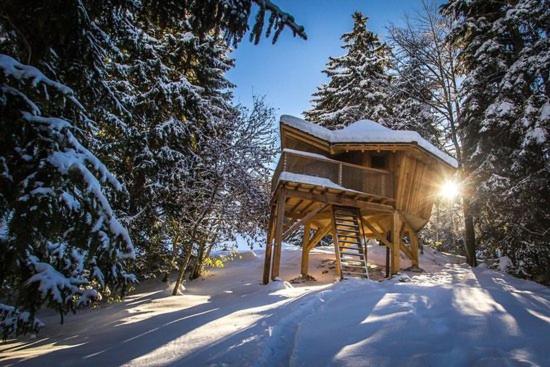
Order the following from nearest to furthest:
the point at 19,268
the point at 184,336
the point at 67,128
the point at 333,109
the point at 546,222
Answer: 1. the point at 67,128
2. the point at 19,268
3. the point at 184,336
4. the point at 546,222
5. the point at 333,109

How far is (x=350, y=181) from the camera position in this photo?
1209 centimetres

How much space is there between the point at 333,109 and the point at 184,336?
20048 mm

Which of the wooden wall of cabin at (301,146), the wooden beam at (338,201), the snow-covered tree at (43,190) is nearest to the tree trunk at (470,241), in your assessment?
the wooden beam at (338,201)

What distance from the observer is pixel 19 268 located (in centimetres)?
376

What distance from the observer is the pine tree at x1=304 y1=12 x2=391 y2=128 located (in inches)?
790

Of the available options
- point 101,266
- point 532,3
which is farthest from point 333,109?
point 101,266

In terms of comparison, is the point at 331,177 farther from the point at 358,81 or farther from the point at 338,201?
the point at 358,81

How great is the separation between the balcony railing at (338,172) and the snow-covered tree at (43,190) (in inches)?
312

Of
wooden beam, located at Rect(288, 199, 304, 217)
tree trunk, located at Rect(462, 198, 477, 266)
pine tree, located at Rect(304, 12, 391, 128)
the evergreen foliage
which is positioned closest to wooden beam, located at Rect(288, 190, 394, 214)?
wooden beam, located at Rect(288, 199, 304, 217)

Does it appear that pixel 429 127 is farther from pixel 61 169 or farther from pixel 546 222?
pixel 61 169

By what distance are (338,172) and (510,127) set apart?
23.2 ft

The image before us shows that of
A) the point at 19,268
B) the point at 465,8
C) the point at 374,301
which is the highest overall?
the point at 465,8

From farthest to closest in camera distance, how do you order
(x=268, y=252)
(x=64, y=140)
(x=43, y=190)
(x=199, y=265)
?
(x=199, y=265) < (x=268, y=252) < (x=64, y=140) < (x=43, y=190)

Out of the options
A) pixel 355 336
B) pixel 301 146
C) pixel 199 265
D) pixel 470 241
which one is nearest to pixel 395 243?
pixel 301 146
